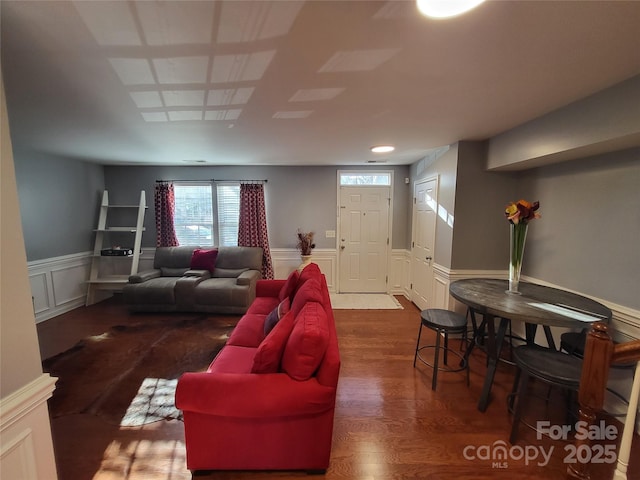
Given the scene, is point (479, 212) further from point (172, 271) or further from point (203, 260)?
point (172, 271)

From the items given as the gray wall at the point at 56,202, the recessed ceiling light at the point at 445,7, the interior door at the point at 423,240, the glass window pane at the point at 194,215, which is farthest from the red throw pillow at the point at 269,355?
the gray wall at the point at 56,202

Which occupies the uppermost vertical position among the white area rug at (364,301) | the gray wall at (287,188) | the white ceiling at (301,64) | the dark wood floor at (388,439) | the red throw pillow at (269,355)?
the white ceiling at (301,64)

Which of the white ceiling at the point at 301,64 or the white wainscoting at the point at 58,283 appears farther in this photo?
the white wainscoting at the point at 58,283

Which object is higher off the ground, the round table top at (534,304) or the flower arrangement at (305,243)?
the flower arrangement at (305,243)

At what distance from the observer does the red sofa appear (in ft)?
4.55

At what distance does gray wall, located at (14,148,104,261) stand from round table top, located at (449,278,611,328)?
5.29 metres

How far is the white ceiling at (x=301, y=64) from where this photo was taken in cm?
105

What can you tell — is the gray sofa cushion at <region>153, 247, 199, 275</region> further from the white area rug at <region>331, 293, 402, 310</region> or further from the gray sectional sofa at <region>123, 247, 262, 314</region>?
the white area rug at <region>331, 293, 402, 310</region>

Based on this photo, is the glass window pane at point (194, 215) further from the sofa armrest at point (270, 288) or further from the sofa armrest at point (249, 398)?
the sofa armrest at point (249, 398)

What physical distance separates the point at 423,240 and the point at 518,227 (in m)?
1.75

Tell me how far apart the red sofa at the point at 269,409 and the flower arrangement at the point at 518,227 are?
1820 mm

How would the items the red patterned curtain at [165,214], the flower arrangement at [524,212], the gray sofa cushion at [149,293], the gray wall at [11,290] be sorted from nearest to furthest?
the gray wall at [11,290]
the flower arrangement at [524,212]
the gray sofa cushion at [149,293]
the red patterned curtain at [165,214]

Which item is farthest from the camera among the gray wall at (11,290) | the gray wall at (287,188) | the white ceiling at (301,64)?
the gray wall at (287,188)

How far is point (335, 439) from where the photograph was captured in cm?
173
